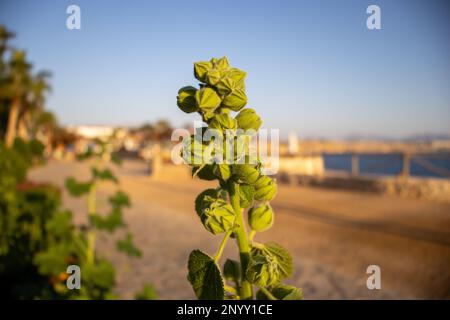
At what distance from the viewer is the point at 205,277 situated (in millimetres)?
936

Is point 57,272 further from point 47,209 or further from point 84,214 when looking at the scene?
point 84,214

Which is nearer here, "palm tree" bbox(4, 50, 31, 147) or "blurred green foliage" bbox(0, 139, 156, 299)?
"blurred green foliage" bbox(0, 139, 156, 299)

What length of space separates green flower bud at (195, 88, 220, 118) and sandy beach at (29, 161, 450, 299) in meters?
3.71

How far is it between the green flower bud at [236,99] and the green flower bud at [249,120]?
4 centimetres

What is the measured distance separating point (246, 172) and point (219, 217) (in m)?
0.14

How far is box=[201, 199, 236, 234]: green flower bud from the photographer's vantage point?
0.92 metres

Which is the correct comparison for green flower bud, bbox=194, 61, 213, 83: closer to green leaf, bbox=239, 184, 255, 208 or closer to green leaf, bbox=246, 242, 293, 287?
green leaf, bbox=239, 184, 255, 208

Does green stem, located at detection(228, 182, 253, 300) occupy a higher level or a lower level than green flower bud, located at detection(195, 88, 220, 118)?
lower

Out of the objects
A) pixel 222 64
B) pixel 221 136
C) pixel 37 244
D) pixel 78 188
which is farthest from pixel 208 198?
pixel 37 244

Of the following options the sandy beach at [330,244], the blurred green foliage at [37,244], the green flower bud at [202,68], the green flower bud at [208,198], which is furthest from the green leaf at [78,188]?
the green flower bud at [202,68]

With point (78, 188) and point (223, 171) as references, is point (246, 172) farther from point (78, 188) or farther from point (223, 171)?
point (78, 188)

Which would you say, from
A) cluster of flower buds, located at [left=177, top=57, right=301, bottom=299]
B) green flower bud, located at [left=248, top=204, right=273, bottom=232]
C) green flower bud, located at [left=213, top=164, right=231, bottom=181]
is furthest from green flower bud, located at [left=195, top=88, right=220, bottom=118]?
green flower bud, located at [left=248, top=204, right=273, bottom=232]

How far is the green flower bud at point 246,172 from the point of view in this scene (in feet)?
3.02

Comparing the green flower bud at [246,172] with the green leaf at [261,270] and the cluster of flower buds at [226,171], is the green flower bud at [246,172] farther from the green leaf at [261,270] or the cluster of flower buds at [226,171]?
the green leaf at [261,270]
